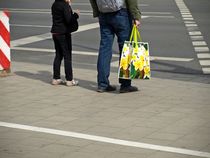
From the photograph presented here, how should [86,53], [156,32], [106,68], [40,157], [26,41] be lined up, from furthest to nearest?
[156,32] → [26,41] → [86,53] → [106,68] → [40,157]

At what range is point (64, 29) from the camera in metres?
9.46

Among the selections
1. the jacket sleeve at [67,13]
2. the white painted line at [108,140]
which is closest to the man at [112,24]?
the jacket sleeve at [67,13]

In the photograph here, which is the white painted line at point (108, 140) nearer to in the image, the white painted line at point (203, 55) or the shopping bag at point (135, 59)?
the shopping bag at point (135, 59)

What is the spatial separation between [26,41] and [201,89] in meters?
7.15

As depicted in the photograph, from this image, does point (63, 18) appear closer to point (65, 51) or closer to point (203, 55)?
point (65, 51)

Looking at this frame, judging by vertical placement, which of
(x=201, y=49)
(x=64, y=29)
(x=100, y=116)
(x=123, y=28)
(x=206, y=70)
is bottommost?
(x=201, y=49)

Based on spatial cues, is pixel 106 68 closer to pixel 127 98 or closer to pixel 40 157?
pixel 127 98

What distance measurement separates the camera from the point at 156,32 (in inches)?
657

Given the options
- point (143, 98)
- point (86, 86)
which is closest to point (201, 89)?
point (143, 98)

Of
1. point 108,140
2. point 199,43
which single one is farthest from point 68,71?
point 199,43

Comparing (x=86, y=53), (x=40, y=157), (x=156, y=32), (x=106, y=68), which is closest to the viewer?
(x=40, y=157)

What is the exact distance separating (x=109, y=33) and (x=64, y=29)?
79cm

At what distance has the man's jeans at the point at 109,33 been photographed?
8.87m

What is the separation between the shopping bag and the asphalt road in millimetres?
1776
